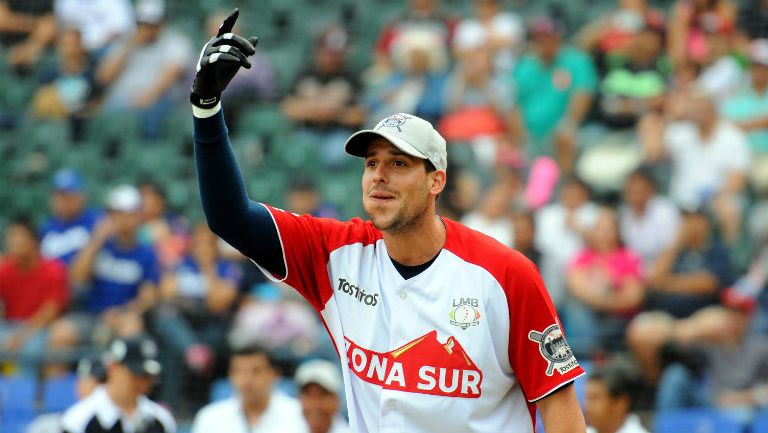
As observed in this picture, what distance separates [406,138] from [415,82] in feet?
22.3

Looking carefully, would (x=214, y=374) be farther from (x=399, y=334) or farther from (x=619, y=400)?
(x=399, y=334)

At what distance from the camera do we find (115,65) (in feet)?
37.0

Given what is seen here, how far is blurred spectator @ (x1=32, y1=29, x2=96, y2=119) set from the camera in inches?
444

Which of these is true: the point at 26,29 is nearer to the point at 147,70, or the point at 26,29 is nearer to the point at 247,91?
the point at 147,70

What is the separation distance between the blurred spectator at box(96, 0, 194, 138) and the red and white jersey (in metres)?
7.41

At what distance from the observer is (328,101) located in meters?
10.7

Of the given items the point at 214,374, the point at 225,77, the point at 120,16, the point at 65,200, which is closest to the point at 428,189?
the point at 225,77

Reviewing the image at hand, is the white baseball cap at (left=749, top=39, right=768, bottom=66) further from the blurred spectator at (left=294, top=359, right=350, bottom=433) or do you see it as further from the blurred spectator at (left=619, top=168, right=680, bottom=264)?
the blurred spectator at (left=294, top=359, right=350, bottom=433)

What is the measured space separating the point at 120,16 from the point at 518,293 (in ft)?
28.8

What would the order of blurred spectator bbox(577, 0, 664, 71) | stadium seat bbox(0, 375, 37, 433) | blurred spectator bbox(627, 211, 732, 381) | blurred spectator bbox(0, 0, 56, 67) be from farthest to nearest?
blurred spectator bbox(0, 0, 56, 67) → blurred spectator bbox(577, 0, 664, 71) → stadium seat bbox(0, 375, 37, 433) → blurred spectator bbox(627, 211, 732, 381)

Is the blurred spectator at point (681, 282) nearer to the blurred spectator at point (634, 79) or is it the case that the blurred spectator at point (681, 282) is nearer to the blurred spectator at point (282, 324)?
the blurred spectator at point (634, 79)

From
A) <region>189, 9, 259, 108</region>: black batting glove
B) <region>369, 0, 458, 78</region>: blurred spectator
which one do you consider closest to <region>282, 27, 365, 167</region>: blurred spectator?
<region>369, 0, 458, 78</region>: blurred spectator

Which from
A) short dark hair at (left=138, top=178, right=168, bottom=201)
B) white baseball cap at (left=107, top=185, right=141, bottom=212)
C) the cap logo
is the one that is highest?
short dark hair at (left=138, top=178, right=168, bottom=201)

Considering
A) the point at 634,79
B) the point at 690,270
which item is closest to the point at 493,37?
the point at 634,79
